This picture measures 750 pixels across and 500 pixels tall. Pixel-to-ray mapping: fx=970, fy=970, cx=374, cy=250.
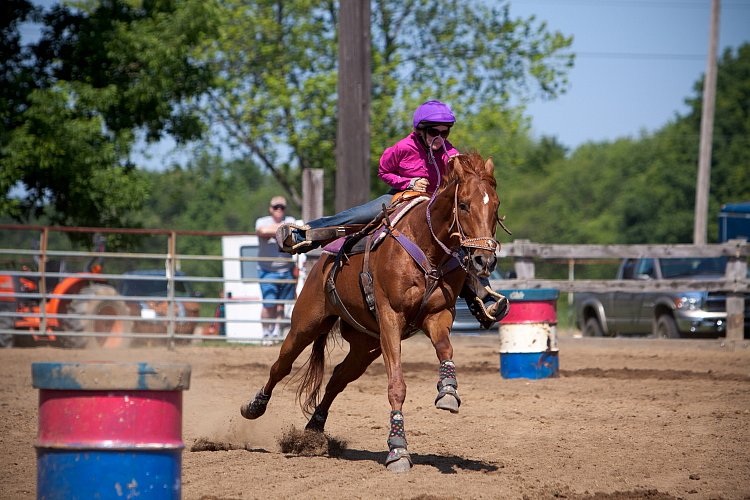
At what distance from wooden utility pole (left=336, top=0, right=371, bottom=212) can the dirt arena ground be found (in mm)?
2646

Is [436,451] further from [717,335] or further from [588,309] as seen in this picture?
[588,309]

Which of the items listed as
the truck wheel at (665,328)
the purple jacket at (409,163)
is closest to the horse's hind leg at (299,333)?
the purple jacket at (409,163)

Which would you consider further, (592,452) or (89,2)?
(89,2)

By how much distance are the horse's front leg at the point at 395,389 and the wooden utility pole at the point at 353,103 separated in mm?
6181

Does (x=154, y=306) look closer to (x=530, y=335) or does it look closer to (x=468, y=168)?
(x=530, y=335)

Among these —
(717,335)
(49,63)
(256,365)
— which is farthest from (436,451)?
(49,63)

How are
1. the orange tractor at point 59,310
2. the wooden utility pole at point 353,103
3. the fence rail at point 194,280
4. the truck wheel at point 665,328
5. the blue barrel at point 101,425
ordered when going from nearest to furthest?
the blue barrel at point 101,425
the wooden utility pole at point 353,103
the fence rail at point 194,280
the orange tractor at point 59,310
the truck wheel at point 665,328

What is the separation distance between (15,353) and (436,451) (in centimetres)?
953

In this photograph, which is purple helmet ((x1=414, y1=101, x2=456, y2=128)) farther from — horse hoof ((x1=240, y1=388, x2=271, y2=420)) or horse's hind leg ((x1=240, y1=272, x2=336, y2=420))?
horse hoof ((x1=240, y1=388, x2=271, y2=420))

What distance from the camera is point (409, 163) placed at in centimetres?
758

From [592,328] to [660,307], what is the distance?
6.35 ft

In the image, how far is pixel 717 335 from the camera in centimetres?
1686

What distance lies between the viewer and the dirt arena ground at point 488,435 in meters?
5.98

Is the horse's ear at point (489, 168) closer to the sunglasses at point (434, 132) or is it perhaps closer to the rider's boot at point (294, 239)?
the sunglasses at point (434, 132)
